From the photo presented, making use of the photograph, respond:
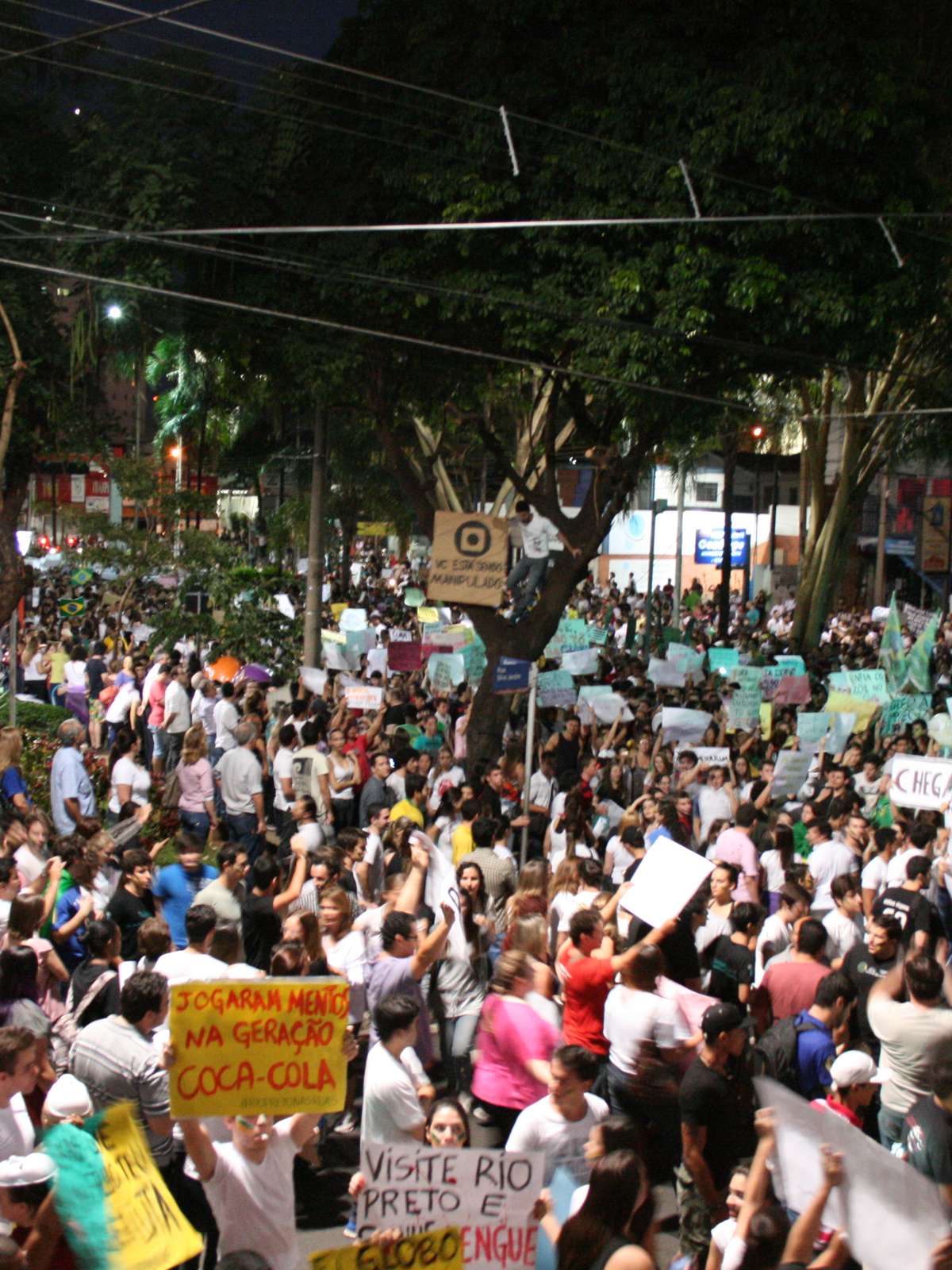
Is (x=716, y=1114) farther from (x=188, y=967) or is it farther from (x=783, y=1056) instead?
(x=188, y=967)

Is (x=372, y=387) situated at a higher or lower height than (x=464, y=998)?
higher

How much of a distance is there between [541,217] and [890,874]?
8.01m

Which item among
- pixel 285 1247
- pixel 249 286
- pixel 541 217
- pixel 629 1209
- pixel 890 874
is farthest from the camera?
pixel 249 286

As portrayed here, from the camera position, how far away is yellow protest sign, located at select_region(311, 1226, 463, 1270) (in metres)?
4.33

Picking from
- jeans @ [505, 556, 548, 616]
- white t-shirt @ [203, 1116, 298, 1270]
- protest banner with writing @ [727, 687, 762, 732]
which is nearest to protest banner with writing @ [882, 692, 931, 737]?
protest banner with writing @ [727, 687, 762, 732]

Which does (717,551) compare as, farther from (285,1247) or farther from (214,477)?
(285,1247)

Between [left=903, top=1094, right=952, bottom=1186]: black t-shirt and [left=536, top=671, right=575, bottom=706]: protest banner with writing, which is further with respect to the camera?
[left=536, top=671, right=575, bottom=706]: protest banner with writing

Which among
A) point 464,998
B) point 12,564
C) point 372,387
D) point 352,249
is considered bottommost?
point 464,998

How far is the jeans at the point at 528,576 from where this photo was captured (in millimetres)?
17812

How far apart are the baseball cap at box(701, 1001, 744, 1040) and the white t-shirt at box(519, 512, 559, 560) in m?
11.5

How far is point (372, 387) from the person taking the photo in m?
17.6

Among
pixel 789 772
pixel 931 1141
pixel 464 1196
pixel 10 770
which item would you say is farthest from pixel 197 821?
pixel 464 1196

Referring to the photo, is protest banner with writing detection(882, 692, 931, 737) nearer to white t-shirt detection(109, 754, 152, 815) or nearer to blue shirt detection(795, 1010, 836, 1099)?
white t-shirt detection(109, 754, 152, 815)

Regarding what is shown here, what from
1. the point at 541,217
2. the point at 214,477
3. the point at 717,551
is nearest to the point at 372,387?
the point at 541,217
